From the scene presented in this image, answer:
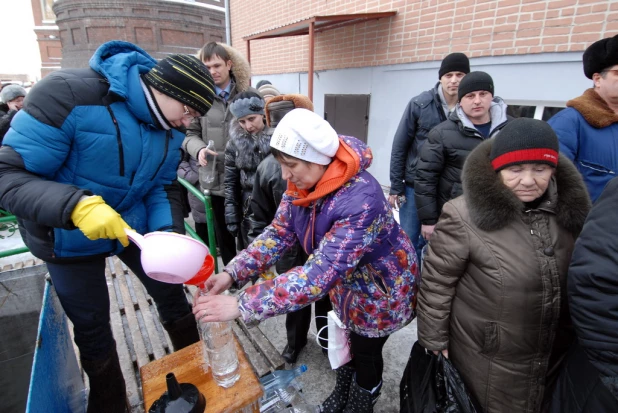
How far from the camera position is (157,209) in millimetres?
1888

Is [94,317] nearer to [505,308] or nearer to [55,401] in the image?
[55,401]

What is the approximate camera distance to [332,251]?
1.28 m

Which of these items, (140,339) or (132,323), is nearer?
(140,339)

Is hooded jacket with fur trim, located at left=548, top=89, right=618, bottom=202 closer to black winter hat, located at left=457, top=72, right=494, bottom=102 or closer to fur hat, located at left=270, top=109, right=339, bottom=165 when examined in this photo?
black winter hat, located at left=457, top=72, right=494, bottom=102

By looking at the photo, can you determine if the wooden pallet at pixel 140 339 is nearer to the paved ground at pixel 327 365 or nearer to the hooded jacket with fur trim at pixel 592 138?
the paved ground at pixel 327 365

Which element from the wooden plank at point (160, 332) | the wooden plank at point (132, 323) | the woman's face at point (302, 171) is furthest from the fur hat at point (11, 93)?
the woman's face at point (302, 171)

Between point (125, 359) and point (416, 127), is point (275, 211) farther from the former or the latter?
point (416, 127)

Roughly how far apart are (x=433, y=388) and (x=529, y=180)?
1.02m

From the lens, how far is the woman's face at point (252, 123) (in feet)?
8.42

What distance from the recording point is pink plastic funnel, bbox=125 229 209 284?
1126 millimetres

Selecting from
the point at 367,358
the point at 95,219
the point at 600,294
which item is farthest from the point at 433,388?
the point at 95,219

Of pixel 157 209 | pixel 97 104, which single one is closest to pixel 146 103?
pixel 97 104

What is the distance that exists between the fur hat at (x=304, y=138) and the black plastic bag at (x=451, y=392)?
109 cm

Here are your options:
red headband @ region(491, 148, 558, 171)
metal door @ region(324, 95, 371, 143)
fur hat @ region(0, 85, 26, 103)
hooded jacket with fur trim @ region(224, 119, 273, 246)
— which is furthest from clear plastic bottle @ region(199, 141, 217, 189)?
fur hat @ region(0, 85, 26, 103)
